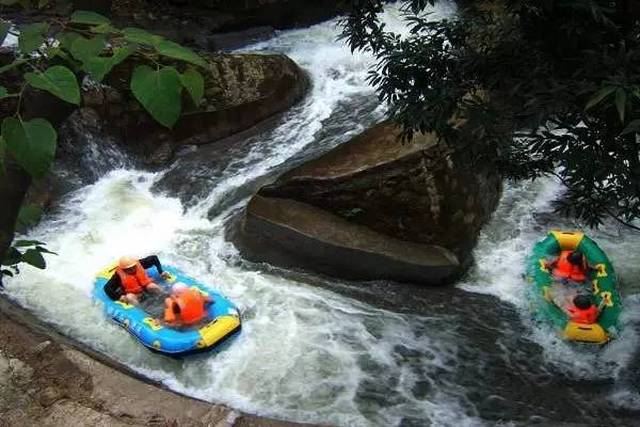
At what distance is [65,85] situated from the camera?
1000mm

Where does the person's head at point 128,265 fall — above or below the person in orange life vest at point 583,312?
above

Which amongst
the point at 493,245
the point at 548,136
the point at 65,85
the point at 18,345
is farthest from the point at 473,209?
the point at 65,85

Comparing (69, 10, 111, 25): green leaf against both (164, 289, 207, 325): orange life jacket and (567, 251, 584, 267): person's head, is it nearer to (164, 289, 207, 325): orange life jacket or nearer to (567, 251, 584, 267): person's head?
(164, 289, 207, 325): orange life jacket

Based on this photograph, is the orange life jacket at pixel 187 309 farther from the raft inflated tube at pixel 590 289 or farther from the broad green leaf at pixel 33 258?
the broad green leaf at pixel 33 258

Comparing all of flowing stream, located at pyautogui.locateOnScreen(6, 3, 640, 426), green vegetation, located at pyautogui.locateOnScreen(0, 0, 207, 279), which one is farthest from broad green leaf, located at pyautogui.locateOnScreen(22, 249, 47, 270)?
flowing stream, located at pyautogui.locateOnScreen(6, 3, 640, 426)

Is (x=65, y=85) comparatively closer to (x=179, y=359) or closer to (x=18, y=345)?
(x=18, y=345)

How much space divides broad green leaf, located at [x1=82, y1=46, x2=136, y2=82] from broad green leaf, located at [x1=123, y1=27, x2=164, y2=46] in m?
0.02

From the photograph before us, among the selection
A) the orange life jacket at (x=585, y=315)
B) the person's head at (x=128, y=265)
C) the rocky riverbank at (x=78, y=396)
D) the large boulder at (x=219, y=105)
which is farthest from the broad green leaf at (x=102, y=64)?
the large boulder at (x=219, y=105)

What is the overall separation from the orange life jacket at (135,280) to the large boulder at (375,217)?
1.12 m

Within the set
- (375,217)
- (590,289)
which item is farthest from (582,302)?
(375,217)

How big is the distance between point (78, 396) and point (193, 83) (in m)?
3.94

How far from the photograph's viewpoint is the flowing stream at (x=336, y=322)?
509cm

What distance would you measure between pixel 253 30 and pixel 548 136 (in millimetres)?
9394

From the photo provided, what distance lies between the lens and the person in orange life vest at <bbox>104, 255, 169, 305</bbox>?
19.8 ft
